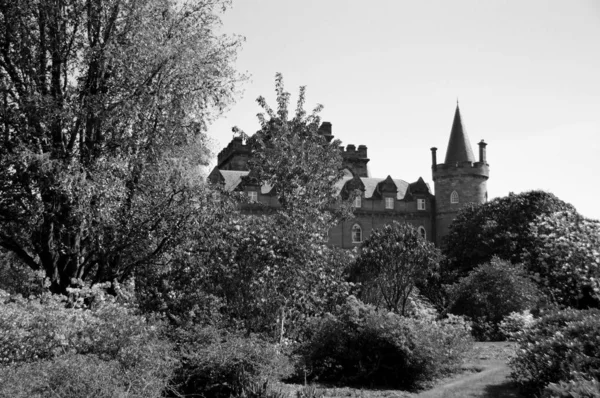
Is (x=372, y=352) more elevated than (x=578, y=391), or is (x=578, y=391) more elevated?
(x=578, y=391)

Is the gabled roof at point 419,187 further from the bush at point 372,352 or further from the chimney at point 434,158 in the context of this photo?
the bush at point 372,352

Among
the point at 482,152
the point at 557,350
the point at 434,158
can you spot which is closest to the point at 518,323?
the point at 557,350

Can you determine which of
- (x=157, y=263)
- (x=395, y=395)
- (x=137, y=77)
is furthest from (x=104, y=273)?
(x=395, y=395)

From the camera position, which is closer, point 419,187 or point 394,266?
point 394,266

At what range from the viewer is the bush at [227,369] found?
9.47m

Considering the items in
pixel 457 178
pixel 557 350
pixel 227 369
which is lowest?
pixel 227 369

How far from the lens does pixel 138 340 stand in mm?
9984

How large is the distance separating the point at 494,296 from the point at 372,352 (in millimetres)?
13913

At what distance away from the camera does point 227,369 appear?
9.55 meters

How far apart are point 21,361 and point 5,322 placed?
72 cm

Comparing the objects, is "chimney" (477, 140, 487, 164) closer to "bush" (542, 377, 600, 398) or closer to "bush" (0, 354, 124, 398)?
"bush" (0, 354, 124, 398)

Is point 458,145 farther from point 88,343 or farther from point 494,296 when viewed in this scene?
point 88,343

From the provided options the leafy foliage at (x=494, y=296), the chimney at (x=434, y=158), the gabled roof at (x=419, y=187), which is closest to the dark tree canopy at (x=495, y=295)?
the leafy foliage at (x=494, y=296)

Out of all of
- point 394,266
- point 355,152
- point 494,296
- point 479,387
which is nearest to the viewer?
point 479,387
